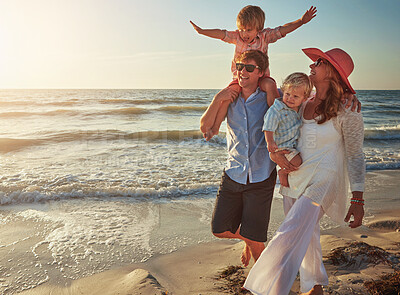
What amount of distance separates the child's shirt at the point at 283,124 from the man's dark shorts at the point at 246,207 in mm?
465

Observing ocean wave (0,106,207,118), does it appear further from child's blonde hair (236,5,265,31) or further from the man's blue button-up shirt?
the man's blue button-up shirt

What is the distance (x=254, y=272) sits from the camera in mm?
2422

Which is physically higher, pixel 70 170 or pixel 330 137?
pixel 330 137

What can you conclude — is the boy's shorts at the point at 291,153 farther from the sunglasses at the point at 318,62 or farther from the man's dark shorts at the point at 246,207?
the sunglasses at the point at 318,62

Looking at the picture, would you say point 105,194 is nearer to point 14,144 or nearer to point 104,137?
point 14,144

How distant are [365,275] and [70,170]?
6695mm

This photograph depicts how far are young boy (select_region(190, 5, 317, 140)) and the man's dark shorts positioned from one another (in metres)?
0.55

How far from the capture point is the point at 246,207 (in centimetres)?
286

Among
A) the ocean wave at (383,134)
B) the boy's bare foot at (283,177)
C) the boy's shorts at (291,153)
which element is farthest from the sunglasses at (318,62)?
the ocean wave at (383,134)

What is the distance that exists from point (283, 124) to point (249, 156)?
0.45 m

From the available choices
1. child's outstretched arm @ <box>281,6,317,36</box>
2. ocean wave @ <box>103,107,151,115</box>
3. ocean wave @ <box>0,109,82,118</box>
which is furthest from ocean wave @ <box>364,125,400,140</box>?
ocean wave @ <box>0,109,82,118</box>

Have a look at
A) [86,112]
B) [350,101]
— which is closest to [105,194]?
[350,101]

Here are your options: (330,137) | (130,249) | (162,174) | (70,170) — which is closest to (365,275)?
(330,137)

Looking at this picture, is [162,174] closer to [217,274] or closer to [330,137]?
[217,274]
